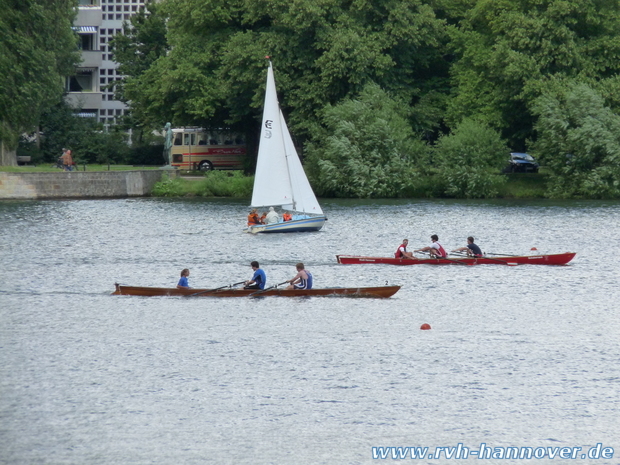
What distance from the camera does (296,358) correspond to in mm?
35312

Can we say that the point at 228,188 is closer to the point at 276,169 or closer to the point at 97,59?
the point at 276,169

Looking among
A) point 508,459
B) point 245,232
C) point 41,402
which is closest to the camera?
point 508,459

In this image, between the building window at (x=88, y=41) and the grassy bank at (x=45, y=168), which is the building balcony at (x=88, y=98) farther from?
the grassy bank at (x=45, y=168)

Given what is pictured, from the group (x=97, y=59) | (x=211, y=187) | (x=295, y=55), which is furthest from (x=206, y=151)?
(x=97, y=59)

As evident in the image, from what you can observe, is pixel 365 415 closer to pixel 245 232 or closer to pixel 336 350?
pixel 336 350

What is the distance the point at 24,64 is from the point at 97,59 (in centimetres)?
3557

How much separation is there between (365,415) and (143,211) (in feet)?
172

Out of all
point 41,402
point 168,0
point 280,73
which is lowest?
point 41,402

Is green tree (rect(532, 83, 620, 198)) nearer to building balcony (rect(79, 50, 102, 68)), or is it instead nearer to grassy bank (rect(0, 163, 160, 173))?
grassy bank (rect(0, 163, 160, 173))

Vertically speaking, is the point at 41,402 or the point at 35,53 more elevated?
the point at 35,53

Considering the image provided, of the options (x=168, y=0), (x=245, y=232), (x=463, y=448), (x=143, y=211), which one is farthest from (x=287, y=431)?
(x=168, y=0)

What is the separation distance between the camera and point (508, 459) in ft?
86.4

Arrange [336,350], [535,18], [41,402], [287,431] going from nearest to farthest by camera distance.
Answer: [287,431]
[41,402]
[336,350]
[535,18]

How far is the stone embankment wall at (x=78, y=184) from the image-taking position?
281 ft
